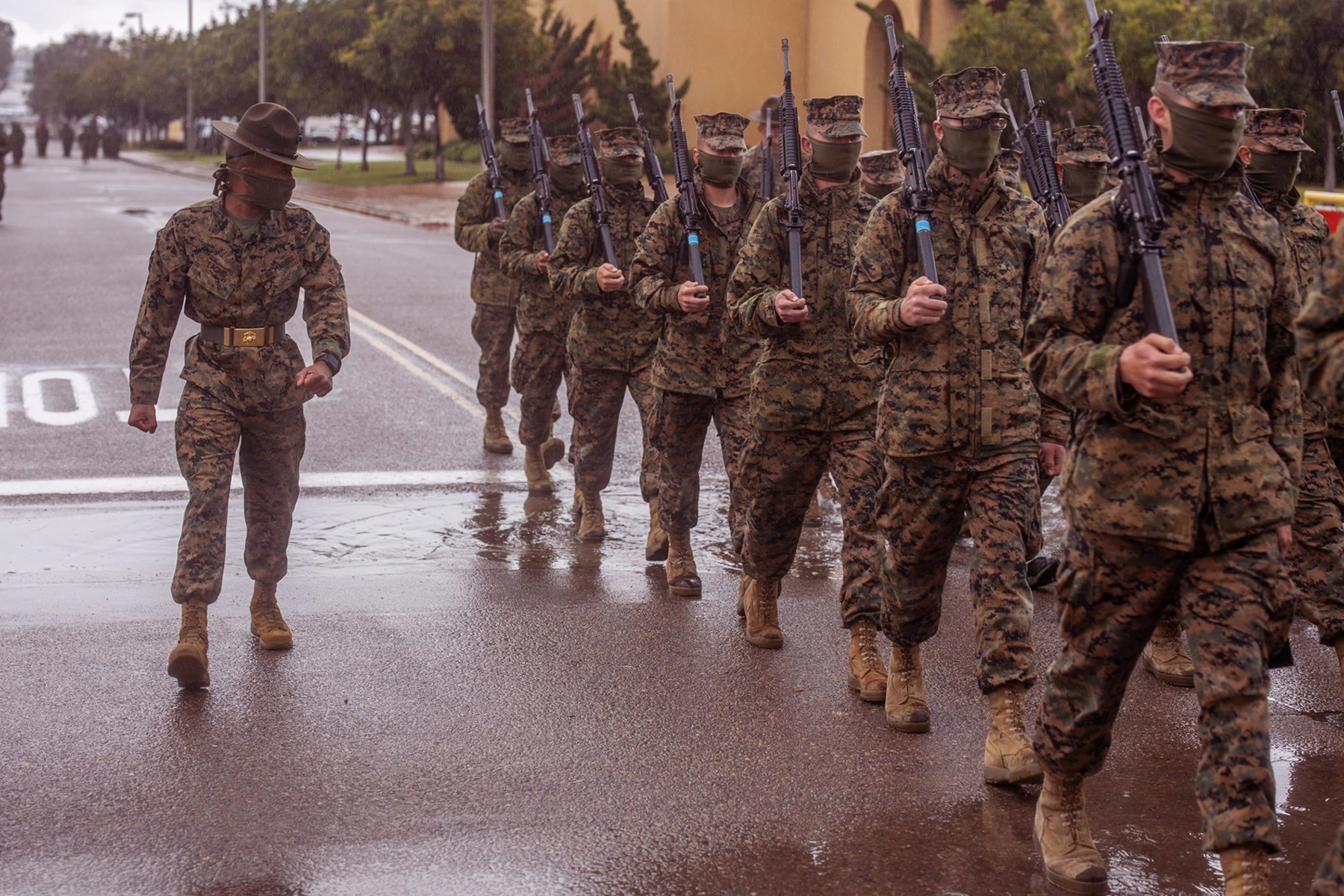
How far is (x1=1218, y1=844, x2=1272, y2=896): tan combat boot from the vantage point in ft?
12.6

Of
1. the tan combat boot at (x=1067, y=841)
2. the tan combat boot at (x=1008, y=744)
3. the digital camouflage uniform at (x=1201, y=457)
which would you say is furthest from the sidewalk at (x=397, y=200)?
the digital camouflage uniform at (x=1201, y=457)

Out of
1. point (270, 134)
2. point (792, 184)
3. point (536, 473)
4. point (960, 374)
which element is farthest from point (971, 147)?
point (536, 473)

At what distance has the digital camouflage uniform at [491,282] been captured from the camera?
10.5 m

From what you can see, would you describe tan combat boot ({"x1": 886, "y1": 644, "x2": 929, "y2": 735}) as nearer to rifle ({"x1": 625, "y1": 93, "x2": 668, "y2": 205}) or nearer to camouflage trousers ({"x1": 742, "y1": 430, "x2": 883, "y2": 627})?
camouflage trousers ({"x1": 742, "y1": 430, "x2": 883, "y2": 627})

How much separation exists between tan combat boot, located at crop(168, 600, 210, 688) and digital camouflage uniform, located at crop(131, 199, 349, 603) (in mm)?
65

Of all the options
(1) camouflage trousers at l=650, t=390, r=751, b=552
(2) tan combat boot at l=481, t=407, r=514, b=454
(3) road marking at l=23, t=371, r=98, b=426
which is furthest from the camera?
(3) road marking at l=23, t=371, r=98, b=426

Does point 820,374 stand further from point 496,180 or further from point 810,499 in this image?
point 496,180

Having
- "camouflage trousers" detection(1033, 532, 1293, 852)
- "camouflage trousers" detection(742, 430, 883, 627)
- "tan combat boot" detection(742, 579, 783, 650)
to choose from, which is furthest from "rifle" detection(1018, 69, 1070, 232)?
"camouflage trousers" detection(1033, 532, 1293, 852)

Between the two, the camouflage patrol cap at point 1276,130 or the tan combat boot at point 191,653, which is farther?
the camouflage patrol cap at point 1276,130

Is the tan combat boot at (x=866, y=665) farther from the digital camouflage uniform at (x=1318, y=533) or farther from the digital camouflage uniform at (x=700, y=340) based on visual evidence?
the digital camouflage uniform at (x=1318, y=533)

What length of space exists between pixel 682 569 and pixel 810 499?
4.15 ft

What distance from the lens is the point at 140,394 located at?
620 cm

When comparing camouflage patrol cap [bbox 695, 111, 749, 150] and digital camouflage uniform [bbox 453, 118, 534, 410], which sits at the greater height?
camouflage patrol cap [bbox 695, 111, 749, 150]

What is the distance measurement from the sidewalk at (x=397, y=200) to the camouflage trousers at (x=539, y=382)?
21335mm
